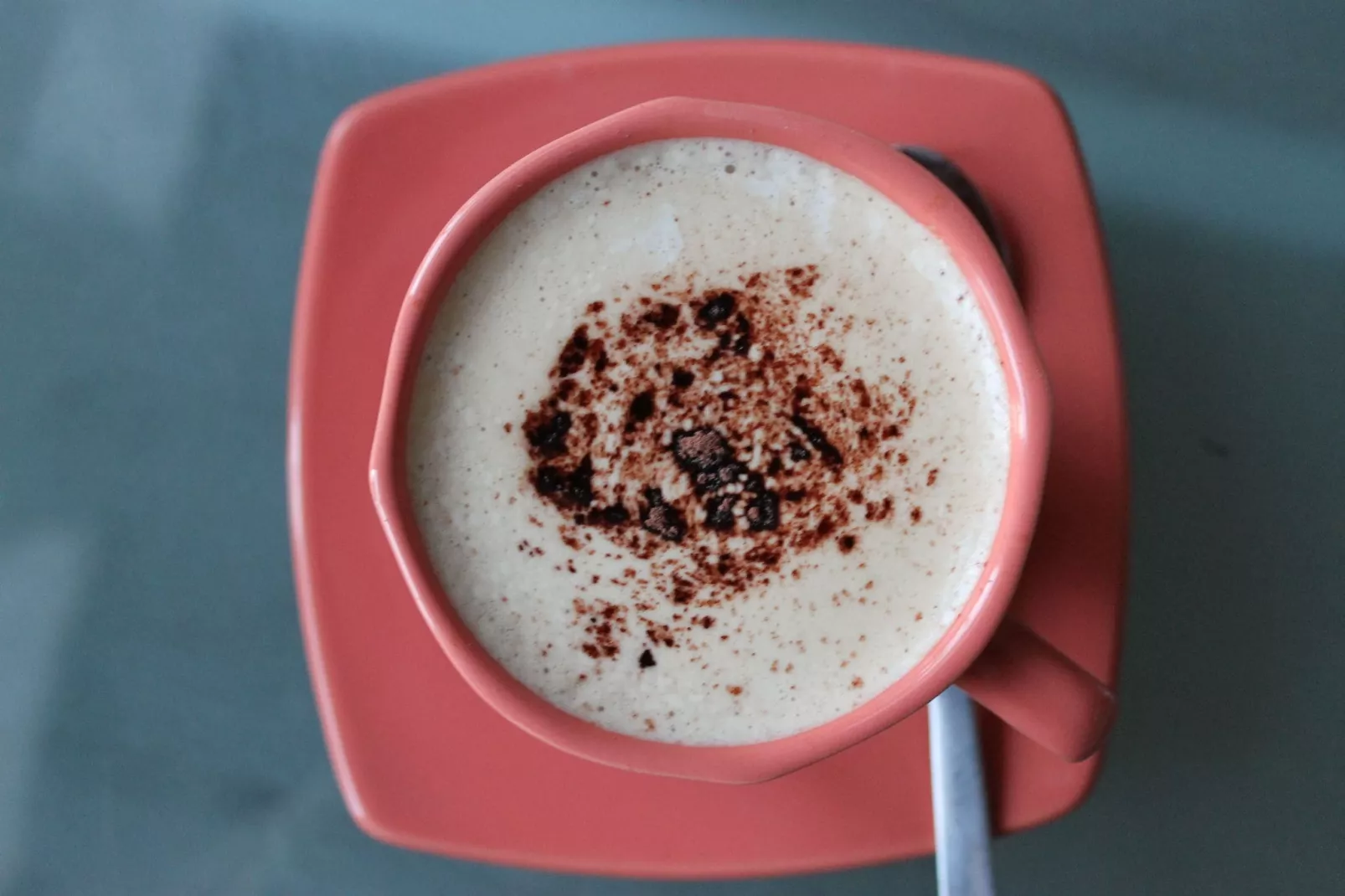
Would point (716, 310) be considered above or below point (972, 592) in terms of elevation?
above

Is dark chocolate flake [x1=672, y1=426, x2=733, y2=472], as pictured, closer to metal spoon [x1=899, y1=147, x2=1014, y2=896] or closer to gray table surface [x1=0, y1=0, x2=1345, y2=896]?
metal spoon [x1=899, y1=147, x2=1014, y2=896]

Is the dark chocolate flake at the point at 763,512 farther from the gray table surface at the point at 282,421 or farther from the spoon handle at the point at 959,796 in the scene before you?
the gray table surface at the point at 282,421

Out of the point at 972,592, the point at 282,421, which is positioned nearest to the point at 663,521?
the point at 972,592

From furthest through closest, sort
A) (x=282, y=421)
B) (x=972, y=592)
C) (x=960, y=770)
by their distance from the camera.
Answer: (x=282, y=421)
(x=960, y=770)
(x=972, y=592)

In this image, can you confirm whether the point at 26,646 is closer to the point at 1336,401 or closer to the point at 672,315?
the point at 672,315

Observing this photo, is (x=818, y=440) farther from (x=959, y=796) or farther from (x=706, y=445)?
(x=959, y=796)

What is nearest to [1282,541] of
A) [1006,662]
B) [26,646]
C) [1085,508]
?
[1085,508]

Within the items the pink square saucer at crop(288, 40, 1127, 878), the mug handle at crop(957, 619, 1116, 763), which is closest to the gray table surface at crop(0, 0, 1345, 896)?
the pink square saucer at crop(288, 40, 1127, 878)
